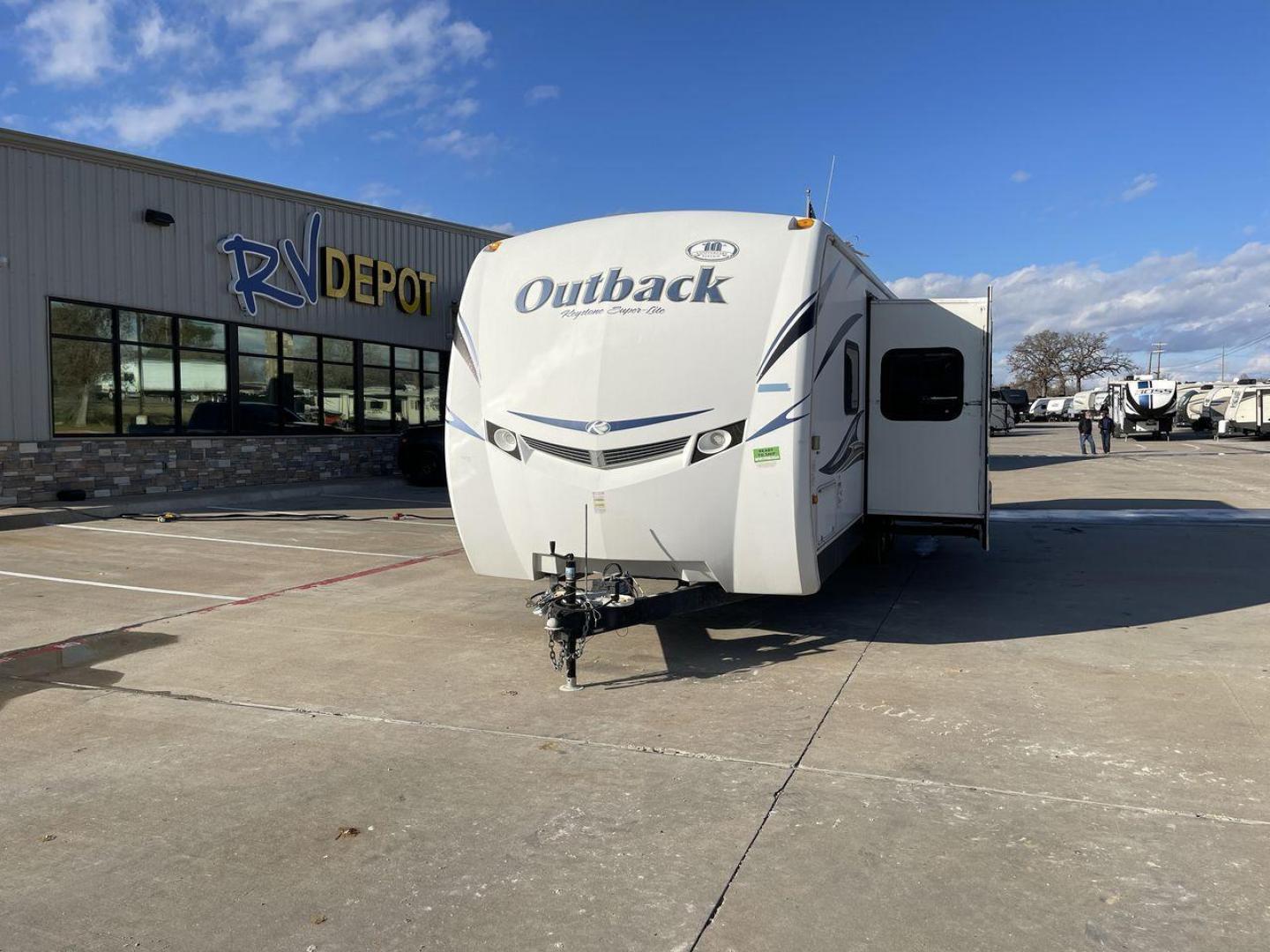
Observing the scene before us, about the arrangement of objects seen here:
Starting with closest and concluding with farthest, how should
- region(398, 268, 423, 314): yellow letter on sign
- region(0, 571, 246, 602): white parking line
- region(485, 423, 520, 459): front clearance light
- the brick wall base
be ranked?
region(485, 423, 520, 459): front clearance light → region(0, 571, 246, 602): white parking line → the brick wall base → region(398, 268, 423, 314): yellow letter on sign

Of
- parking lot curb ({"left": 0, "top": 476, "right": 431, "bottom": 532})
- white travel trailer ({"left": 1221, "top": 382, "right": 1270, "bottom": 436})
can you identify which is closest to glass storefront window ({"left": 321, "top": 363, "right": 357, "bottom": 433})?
parking lot curb ({"left": 0, "top": 476, "right": 431, "bottom": 532})

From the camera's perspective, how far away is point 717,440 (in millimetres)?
5945

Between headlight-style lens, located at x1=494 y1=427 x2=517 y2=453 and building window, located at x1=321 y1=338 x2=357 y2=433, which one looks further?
building window, located at x1=321 y1=338 x2=357 y2=433

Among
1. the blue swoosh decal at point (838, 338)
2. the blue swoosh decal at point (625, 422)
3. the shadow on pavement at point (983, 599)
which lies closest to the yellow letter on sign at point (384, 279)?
the shadow on pavement at point (983, 599)

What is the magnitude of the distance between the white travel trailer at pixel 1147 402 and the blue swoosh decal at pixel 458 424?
38950 millimetres

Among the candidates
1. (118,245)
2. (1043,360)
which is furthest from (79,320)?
(1043,360)

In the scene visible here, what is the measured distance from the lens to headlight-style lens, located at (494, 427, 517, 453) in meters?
6.32

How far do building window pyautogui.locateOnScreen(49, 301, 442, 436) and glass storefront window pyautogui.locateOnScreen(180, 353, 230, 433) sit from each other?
2cm

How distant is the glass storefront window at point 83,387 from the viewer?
15.6 m

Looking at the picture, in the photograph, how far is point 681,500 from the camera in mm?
5992

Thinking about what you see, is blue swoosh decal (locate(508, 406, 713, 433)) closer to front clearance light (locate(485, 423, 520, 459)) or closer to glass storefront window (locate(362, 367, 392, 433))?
front clearance light (locate(485, 423, 520, 459))

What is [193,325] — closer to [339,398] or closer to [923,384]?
[339,398]

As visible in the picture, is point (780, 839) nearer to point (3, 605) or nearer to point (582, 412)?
point (582, 412)

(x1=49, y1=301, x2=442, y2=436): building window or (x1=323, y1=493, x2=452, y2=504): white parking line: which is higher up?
(x1=49, y1=301, x2=442, y2=436): building window
